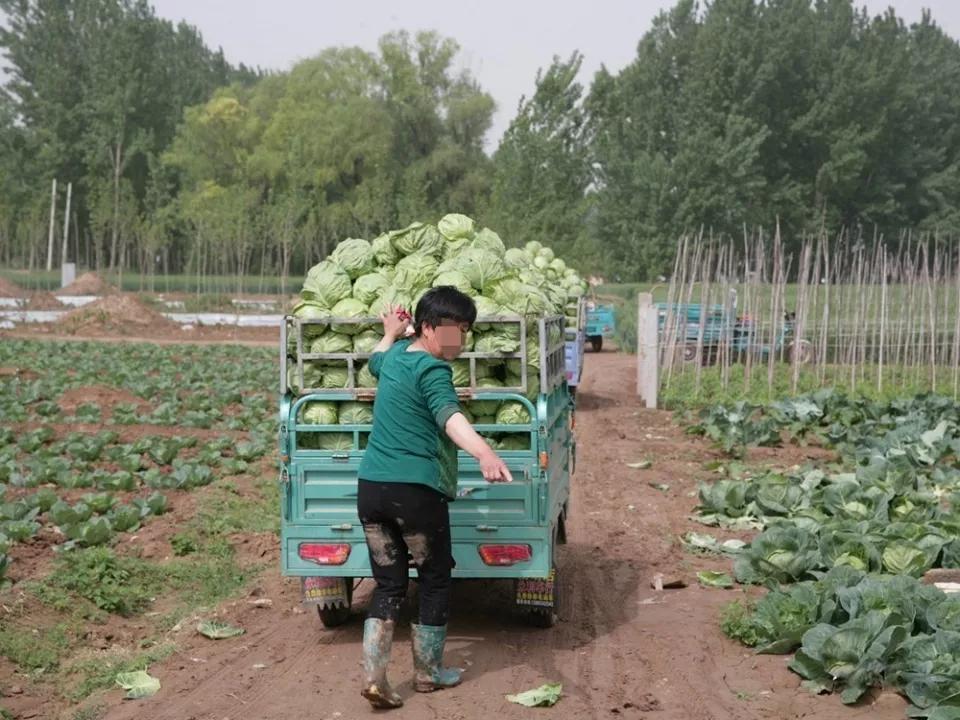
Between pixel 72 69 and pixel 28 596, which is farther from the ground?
pixel 72 69

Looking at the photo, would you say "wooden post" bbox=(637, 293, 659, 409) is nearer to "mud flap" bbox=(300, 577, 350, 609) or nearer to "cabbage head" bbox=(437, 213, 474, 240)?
"cabbage head" bbox=(437, 213, 474, 240)

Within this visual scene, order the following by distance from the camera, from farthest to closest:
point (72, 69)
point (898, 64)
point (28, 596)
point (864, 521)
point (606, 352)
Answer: point (72, 69)
point (898, 64)
point (606, 352)
point (864, 521)
point (28, 596)

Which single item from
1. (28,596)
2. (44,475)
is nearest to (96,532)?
(28,596)

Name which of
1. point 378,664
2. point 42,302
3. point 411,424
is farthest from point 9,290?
point 378,664

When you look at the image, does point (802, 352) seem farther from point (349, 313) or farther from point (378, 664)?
point (378, 664)

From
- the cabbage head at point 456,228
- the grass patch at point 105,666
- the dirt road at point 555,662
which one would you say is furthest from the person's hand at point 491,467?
the cabbage head at point 456,228

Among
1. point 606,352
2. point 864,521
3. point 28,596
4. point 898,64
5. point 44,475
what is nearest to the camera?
point 28,596

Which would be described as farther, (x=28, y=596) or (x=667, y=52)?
(x=667, y=52)

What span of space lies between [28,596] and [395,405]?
3568 millimetres

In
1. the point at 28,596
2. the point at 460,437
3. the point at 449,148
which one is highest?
the point at 449,148

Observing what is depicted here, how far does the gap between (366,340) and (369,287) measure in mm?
525

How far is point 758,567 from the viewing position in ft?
27.9

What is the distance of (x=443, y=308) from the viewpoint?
6289 millimetres

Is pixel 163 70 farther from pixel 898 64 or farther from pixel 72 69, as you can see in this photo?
pixel 898 64
